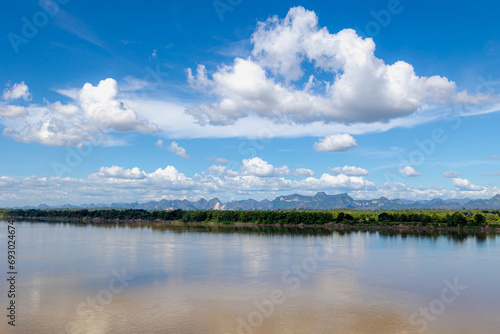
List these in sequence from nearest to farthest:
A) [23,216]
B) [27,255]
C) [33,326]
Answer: [33,326] < [27,255] < [23,216]

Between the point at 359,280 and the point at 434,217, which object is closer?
the point at 359,280

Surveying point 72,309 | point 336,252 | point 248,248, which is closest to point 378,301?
point 72,309

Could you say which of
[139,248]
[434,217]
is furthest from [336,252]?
[434,217]

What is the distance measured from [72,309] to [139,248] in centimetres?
2895

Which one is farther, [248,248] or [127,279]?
[248,248]

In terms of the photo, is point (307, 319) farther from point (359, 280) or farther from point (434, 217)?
point (434, 217)

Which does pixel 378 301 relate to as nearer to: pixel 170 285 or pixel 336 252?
pixel 170 285

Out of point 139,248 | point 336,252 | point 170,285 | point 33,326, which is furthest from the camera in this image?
point 139,248

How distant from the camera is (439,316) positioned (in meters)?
20.4

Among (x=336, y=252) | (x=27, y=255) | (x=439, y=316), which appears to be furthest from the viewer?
(x=336, y=252)

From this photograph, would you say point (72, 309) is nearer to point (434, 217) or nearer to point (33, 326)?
point (33, 326)

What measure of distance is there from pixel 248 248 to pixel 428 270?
22.8m

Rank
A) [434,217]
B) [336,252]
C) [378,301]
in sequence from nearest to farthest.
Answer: [378,301] → [336,252] → [434,217]

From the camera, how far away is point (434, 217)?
298ft
